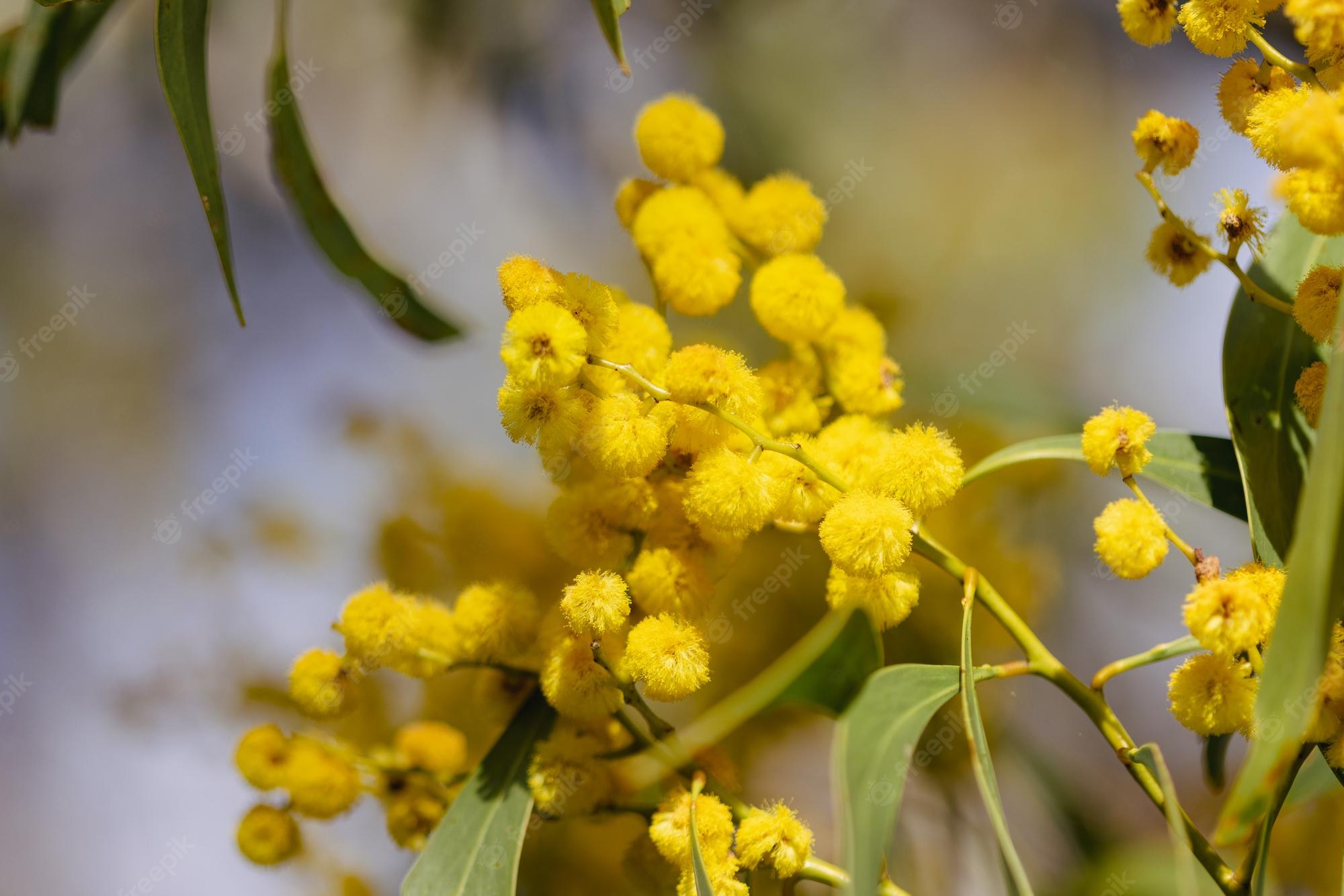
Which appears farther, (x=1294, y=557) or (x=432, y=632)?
(x=432, y=632)

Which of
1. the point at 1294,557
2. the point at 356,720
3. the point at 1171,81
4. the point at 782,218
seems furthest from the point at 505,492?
the point at 1171,81

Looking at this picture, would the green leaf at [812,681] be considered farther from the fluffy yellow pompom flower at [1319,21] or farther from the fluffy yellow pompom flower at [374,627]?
the fluffy yellow pompom flower at [1319,21]

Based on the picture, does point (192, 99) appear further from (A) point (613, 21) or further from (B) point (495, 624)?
(B) point (495, 624)

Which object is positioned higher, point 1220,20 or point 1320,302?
point 1220,20

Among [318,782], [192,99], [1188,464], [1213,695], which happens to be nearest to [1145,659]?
[1213,695]

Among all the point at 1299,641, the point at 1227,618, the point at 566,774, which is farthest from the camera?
the point at 566,774

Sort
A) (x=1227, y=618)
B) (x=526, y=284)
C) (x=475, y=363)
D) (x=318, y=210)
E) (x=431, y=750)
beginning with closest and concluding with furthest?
(x=1227, y=618) → (x=526, y=284) → (x=431, y=750) → (x=318, y=210) → (x=475, y=363)

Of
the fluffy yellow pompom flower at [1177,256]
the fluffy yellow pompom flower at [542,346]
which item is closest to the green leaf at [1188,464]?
the fluffy yellow pompom flower at [1177,256]

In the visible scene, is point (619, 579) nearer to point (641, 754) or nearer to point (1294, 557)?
point (641, 754)

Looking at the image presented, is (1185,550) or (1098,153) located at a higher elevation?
(1098,153)
